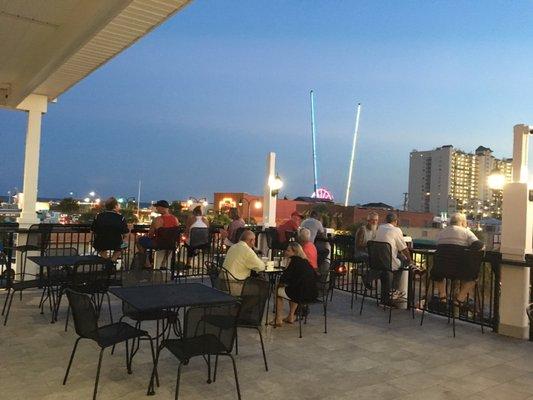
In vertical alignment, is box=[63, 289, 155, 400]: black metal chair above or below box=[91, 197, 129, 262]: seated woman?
below

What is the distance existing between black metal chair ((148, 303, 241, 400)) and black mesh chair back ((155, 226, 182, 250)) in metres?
4.40

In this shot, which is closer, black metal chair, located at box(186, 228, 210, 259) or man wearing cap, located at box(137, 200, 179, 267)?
man wearing cap, located at box(137, 200, 179, 267)

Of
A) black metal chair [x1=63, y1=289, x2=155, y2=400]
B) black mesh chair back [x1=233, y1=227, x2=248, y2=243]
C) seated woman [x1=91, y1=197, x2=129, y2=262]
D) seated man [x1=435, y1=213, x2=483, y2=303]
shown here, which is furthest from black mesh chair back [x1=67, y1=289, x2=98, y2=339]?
seated man [x1=435, y1=213, x2=483, y2=303]

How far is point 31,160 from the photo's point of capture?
841 centimetres

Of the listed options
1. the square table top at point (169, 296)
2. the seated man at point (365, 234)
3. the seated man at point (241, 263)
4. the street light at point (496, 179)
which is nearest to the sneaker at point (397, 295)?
the seated man at point (365, 234)

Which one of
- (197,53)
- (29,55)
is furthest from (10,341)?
(197,53)

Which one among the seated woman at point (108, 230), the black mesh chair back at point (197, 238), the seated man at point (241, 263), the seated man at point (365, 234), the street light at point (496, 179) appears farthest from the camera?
the black mesh chair back at point (197, 238)

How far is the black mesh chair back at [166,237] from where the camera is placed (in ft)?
26.1

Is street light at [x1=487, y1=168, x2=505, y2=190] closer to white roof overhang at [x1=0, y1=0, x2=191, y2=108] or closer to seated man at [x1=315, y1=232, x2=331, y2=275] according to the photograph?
seated man at [x1=315, y1=232, x2=331, y2=275]

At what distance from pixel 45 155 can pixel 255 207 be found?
148 meters

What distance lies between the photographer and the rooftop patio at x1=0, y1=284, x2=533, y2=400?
12.0 ft

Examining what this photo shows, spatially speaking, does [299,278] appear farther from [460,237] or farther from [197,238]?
[197,238]

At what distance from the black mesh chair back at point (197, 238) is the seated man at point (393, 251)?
3.26 meters

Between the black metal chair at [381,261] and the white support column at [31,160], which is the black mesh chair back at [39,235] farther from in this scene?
the black metal chair at [381,261]
